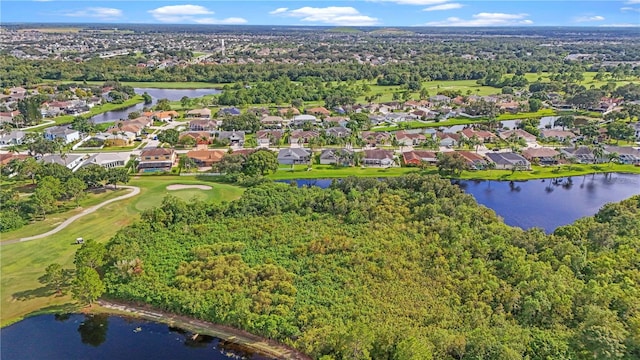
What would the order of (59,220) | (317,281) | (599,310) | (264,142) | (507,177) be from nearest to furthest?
(599,310), (317,281), (59,220), (507,177), (264,142)

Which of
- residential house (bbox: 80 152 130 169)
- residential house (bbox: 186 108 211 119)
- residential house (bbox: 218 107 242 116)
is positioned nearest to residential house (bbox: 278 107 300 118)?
residential house (bbox: 218 107 242 116)

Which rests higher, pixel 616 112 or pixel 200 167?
pixel 616 112

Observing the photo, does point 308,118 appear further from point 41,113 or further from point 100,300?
point 100,300

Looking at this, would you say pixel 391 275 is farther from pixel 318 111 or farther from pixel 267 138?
pixel 318 111

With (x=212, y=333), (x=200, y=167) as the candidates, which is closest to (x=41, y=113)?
(x=200, y=167)

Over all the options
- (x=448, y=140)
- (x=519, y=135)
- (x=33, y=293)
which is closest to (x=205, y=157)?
(x=33, y=293)

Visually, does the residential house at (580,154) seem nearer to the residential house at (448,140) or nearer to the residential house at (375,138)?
the residential house at (448,140)

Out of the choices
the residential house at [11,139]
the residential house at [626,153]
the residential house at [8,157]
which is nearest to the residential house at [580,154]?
the residential house at [626,153]
